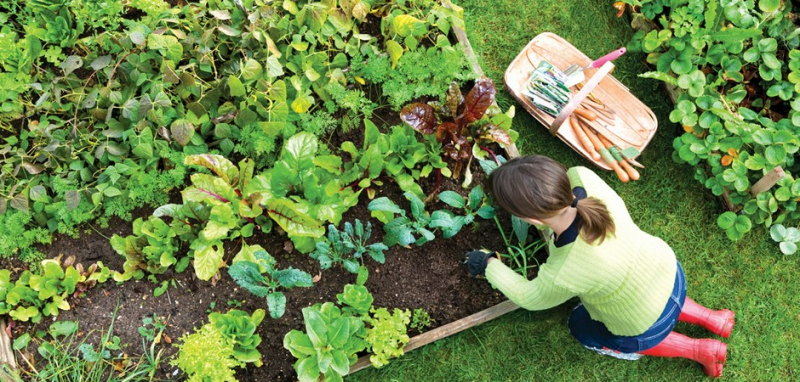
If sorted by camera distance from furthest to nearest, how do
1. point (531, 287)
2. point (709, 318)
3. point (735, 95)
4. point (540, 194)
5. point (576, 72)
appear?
point (576, 72) → point (735, 95) → point (709, 318) → point (531, 287) → point (540, 194)

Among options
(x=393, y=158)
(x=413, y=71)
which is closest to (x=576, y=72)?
(x=413, y=71)

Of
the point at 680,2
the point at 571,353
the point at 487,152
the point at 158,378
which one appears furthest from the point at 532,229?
the point at 158,378

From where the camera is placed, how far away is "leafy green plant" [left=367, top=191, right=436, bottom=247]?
9.89 feet

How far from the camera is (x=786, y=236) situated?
11.4ft

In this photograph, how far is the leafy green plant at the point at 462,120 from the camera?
3016 mm

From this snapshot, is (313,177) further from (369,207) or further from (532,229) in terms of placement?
(532,229)

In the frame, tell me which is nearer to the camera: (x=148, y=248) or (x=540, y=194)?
(x=540, y=194)

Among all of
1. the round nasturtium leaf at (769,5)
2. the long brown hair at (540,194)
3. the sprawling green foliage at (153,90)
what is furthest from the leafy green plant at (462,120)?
the round nasturtium leaf at (769,5)

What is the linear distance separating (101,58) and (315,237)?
142 centimetres

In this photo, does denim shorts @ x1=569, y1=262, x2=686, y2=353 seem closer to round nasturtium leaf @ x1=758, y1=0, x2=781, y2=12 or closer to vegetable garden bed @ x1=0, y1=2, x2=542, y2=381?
vegetable garden bed @ x1=0, y1=2, x2=542, y2=381

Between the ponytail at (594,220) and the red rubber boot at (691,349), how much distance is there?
44.6 inches

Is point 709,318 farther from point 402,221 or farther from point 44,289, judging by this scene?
point 44,289

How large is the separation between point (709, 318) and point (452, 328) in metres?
1.40

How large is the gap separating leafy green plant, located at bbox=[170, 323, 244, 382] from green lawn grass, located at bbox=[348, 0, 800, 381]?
0.80 m
